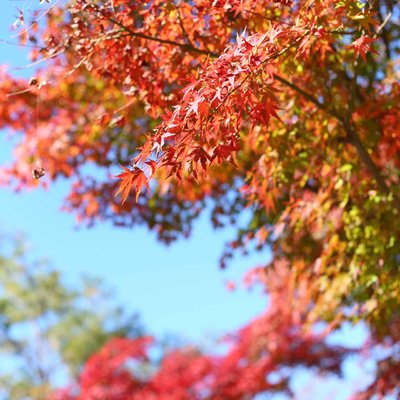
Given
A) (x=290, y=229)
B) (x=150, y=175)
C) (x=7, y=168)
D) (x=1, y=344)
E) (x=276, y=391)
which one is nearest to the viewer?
(x=150, y=175)

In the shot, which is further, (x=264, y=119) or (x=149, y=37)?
(x=149, y=37)

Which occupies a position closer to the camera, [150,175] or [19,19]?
[150,175]

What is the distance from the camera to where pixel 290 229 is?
23.1ft

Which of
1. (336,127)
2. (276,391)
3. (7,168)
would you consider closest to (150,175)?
(336,127)

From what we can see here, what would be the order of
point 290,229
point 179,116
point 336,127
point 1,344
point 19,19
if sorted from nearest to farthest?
point 179,116, point 19,19, point 336,127, point 290,229, point 1,344

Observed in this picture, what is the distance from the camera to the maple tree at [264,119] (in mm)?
3209

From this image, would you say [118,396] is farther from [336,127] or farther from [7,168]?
[336,127]

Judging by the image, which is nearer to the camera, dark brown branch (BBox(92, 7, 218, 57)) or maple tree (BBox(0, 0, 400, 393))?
maple tree (BBox(0, 0, 400, 393))

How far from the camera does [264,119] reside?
3480mm

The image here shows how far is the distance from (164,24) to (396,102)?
193 cm

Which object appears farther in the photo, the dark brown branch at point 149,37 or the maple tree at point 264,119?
the dark brown branch at point 149,37

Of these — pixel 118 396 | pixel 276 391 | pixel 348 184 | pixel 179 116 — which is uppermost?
pixel 118 396

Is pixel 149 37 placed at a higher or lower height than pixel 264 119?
higher

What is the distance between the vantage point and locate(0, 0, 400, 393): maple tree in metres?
3.21
